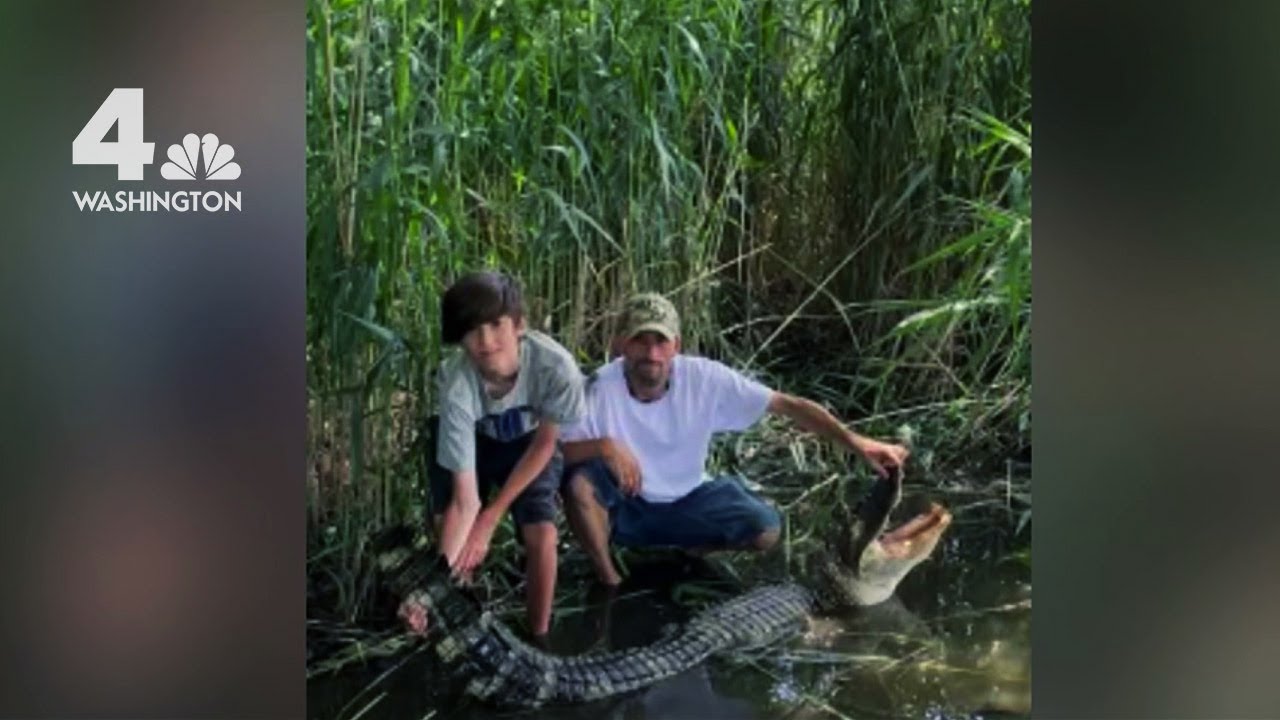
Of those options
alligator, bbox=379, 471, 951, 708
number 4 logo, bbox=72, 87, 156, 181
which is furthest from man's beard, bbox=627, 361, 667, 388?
number 4 logo, bbox=72, 87, 156, 181

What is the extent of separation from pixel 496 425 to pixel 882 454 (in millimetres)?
737

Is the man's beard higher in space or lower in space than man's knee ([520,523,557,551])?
higher

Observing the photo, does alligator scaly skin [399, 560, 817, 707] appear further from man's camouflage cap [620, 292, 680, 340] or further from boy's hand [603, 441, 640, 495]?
man's camouflage cap [620, 292, 680, 340]

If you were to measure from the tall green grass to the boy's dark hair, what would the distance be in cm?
3

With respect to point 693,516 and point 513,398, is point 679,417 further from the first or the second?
point 513,398

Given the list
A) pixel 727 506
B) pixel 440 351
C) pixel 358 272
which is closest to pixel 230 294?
pixel 358 272

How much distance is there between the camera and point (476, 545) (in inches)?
104

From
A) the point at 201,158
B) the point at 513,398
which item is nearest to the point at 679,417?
the point at 513,398

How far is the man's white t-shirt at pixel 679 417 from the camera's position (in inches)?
104

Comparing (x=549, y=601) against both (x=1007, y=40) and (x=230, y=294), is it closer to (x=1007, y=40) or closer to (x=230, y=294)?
(x=230, y=294)

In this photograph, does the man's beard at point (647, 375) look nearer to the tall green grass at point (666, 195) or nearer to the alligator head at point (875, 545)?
the tall green grass at point (666, 195)

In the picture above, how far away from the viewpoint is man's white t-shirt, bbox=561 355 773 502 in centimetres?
264

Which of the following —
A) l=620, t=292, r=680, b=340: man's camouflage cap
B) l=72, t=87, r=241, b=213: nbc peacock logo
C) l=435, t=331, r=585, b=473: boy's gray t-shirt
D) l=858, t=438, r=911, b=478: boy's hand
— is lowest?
l=858, t=438, r=911, b=478: boy's hand

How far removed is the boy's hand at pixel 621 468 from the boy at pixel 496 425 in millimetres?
90
